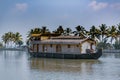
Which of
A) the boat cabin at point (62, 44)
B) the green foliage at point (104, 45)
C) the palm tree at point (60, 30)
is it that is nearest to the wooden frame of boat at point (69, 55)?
the boat cabin at point (62, 44)

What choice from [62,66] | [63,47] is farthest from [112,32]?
[62,66]

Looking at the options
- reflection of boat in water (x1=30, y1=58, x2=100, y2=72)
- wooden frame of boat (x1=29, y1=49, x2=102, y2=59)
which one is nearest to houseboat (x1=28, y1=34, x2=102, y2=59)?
wooden frame of boat (x1=29, y1=49, x2=102, y2=59)

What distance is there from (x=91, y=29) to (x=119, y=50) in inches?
332

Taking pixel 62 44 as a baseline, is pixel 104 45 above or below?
above

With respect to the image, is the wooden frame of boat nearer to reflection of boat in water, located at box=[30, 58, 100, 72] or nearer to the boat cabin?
the boat cabin

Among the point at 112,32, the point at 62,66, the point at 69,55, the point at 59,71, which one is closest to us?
the point at 59,71

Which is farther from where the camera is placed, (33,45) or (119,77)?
(33,45)

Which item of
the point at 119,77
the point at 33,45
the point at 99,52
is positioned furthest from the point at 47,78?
the point at 33,45

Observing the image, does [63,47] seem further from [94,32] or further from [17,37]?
[17,37]

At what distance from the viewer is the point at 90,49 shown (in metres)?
55.9

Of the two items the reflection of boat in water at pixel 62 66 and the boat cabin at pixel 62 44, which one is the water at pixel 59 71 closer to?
the reflection of boat in water at pixel 62 66

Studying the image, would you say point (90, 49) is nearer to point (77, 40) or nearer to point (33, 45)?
point (77, 40)

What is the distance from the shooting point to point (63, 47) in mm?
57656

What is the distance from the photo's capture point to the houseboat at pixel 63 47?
55.0 m
